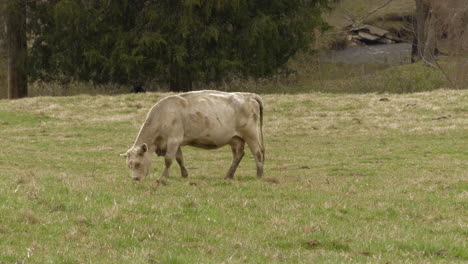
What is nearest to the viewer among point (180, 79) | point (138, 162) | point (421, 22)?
point (138, 162)

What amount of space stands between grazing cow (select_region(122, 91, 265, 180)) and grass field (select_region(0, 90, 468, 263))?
0.54 meters

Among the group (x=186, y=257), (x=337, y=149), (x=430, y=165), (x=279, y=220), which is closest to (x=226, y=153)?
(x=337, y=149)

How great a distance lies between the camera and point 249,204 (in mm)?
11328

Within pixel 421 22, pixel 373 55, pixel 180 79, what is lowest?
pixel 180 79

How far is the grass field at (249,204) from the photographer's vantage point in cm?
830

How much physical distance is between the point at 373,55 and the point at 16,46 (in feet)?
102

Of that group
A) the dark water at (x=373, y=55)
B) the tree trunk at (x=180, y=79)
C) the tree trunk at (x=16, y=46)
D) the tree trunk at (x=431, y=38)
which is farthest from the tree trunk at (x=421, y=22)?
the tree trunk at (x=16, y=46)

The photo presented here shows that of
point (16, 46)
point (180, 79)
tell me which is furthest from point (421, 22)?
point (16, 46)

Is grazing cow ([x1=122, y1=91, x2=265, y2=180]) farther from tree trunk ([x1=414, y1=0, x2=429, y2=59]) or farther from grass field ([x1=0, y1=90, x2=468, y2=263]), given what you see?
tree trunk ([x1=414, y1=0, x2=429, y2=59])

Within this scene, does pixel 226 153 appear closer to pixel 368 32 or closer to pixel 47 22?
pixel 47 22

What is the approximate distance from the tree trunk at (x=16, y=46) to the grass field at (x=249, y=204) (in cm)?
1578

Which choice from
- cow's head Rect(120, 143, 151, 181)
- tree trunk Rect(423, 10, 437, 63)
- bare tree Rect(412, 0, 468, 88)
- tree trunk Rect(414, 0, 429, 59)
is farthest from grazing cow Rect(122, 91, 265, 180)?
tree trunk Rect(414, 0, 429, 59)

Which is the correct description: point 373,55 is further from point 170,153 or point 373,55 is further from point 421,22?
point 170,153

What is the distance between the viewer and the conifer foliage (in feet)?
122
